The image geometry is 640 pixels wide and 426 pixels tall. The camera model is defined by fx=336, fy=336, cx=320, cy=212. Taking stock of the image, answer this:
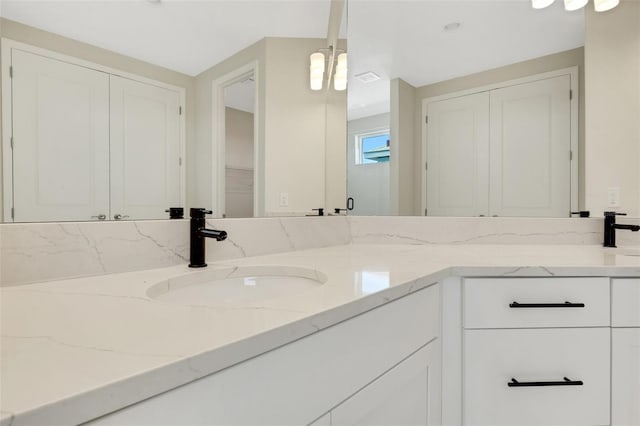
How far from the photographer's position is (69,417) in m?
0.29

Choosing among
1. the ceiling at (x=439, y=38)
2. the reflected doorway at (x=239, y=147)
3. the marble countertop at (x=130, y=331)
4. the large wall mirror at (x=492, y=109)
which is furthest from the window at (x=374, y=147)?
the marble countertop at (x=130, y=331)

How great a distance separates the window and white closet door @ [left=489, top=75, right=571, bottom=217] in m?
0.49

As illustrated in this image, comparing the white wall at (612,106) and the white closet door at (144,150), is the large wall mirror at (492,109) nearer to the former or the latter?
the white wall at (612,106)

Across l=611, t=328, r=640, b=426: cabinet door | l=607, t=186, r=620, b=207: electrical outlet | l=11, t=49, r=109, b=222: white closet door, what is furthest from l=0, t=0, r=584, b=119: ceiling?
l=611, t=328, r=640, b=426: cabinet door

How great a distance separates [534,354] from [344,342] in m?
0.71

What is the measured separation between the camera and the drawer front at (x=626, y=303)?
0.96m

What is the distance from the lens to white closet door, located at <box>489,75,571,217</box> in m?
1.51

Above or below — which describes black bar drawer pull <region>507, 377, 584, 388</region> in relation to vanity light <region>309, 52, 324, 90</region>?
below

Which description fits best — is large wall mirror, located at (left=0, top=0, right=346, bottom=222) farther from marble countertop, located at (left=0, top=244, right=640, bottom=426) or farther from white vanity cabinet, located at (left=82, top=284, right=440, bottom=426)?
white vanity cabinet, located at (left=82, top=284, right=440, bottom=426)

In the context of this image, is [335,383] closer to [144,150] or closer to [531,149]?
[144,150]

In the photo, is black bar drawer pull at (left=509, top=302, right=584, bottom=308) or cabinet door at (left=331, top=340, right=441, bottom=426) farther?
black bar drawer pull at (left=509, top=302, right=584, bottom=308)

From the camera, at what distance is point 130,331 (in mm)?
444

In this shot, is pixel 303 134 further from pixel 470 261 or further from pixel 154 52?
pixel 470 261

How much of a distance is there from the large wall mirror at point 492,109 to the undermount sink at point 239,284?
75cm
